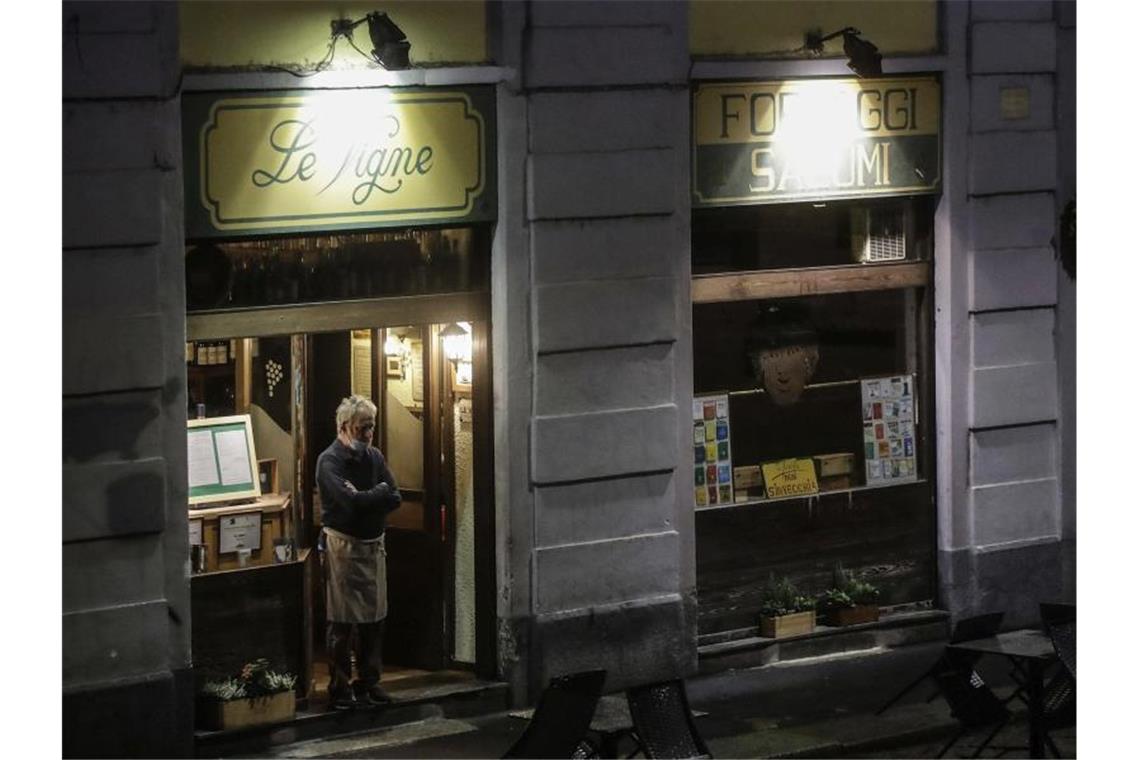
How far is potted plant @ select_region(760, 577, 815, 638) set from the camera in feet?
49.3

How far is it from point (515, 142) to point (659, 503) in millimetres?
2569

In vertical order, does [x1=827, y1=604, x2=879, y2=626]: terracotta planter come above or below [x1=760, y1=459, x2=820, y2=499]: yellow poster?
below

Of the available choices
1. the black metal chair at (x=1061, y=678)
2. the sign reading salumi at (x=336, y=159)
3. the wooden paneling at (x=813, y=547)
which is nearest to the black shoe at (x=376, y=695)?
the wooden paneling at (x=813, y=547)

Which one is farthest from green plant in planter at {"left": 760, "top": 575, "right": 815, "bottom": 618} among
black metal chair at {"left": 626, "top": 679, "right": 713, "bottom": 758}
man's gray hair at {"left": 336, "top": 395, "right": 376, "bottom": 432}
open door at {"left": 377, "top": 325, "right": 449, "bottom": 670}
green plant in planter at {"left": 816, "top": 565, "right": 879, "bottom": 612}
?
black metal chair at {"left": 626, "top": 679, "right": 713, "bottom": 758}

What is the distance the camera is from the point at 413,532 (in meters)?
14.1

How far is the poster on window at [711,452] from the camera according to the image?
1470 centimetres

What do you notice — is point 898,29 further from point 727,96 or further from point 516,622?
point 516,622

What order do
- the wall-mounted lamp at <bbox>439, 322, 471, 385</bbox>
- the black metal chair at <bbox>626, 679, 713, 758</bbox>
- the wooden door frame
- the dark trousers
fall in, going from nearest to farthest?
the black metal chair at <bbox>626, 679, 713, 758</bbox>, the wooden door frame, the dark trousers, the wall-mounted lamp at <bbox>439, 322, 471, 385</bbox>

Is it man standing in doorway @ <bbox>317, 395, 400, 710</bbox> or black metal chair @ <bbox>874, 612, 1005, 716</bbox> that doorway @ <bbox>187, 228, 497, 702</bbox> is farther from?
black metal chair @ <bbox>874, 612, 1005, 716</bbox>

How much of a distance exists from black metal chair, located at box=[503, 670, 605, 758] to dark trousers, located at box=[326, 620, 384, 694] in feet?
8.43

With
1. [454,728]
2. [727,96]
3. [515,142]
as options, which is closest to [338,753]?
[454,728]

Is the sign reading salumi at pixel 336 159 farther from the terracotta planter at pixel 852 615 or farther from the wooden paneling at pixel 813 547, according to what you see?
the terracotta planter at pixel 852 615

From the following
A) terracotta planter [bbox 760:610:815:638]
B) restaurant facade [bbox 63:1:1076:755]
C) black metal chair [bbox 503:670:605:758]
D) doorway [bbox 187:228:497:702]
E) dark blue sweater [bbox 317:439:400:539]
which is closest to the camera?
black metal chair [bbox 503:670:605:758]

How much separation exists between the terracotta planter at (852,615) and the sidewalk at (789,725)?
51 centimetres
